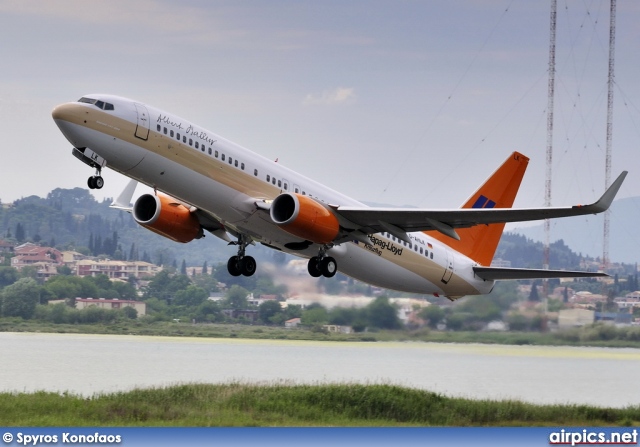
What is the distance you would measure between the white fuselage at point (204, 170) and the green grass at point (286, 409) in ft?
24.1

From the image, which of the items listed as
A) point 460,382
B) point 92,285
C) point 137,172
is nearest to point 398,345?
point 460,382

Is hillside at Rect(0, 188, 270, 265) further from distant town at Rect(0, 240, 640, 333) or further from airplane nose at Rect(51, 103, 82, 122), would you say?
airplane nose at Rect(51, 103, 82, 122)

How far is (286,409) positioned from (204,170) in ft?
48.3

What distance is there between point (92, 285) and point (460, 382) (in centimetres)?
4242

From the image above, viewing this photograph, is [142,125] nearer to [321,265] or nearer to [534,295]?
[321,265]

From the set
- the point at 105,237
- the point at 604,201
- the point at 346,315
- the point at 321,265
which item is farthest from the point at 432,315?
the point at 105,237

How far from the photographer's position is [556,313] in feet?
207

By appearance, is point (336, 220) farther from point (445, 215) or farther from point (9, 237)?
point (9, 237)

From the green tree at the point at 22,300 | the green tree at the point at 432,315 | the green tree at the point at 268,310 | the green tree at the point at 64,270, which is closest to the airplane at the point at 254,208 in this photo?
the green tree at the point at 432,315

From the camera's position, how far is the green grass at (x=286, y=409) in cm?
4353

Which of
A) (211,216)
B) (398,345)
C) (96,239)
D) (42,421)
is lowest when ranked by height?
(42,421)

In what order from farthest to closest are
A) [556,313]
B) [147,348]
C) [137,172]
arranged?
[147,348], [556,313], [137,172]

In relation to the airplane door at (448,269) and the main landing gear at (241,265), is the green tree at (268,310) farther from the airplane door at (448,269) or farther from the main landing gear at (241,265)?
the main landing gear at (241,265)

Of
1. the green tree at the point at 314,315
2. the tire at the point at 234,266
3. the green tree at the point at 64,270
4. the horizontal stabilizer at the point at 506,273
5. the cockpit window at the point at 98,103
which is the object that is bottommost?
the green tree at the point at 314,315
